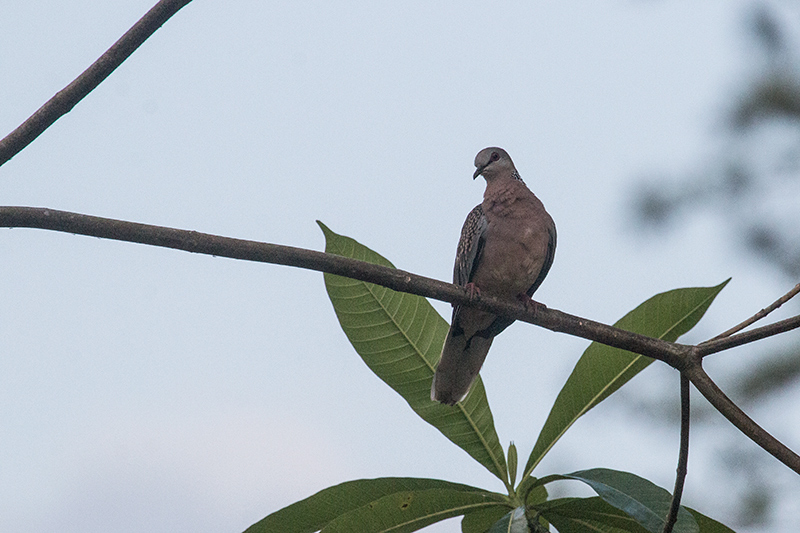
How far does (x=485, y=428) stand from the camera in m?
2.76

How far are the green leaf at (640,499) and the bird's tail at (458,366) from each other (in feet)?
1.85

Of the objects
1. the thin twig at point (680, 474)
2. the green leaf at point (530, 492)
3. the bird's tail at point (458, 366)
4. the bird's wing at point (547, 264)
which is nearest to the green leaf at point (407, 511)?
the green leaf at point (530, 492)

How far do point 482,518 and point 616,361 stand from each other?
655mm

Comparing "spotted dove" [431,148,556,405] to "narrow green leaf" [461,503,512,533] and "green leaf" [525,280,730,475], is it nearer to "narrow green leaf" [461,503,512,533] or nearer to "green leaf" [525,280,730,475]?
"green leaf" [525,280,730,475]

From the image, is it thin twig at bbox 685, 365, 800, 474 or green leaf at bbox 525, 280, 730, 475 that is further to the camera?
green leaf at bbox 525, 280, 730, 475

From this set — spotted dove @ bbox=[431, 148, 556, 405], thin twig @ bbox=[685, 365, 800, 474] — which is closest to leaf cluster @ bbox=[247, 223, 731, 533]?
thin twig @ bbox=[685, 365, 800, 474]

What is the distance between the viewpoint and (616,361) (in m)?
2.69

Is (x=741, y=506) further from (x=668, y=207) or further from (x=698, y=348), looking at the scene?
(x=698, y=348)

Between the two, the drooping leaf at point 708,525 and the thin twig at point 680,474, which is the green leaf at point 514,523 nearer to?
the thin twig at point 680,474

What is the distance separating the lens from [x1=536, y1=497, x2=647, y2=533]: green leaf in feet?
7.86

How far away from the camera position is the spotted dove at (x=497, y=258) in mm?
4324

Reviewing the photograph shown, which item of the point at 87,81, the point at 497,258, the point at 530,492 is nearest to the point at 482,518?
the point at 530,492

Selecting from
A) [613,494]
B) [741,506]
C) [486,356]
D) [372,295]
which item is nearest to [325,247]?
[372,295]

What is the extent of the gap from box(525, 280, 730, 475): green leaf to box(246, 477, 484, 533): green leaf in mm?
369
